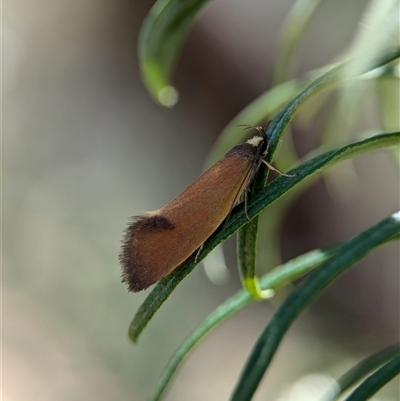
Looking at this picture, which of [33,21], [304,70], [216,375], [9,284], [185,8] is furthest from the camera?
[33,21]

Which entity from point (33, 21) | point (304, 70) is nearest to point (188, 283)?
point (304, 70)

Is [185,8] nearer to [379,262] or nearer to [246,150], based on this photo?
[246,150]

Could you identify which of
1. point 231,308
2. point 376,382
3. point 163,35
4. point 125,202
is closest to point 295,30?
point 163,35

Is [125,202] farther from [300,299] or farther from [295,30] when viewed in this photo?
[300,299]

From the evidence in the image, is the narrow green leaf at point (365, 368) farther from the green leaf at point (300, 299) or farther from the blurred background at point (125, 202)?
the blurred background at point (125, 202)

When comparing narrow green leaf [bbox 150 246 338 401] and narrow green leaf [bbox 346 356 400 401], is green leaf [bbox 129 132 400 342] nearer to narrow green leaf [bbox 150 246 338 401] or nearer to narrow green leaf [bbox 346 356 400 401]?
narrow green leaf [bbox 150 246 338 401]

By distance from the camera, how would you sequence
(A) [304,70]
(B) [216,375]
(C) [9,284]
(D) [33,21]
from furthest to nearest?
(D) [33,21], (A) [304,70], (C) [9,284], (B) [216,375]
